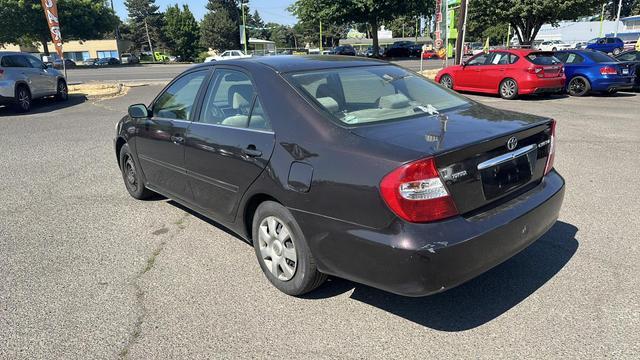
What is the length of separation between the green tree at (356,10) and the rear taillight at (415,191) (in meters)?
37.2

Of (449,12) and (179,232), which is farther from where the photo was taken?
(449,12)

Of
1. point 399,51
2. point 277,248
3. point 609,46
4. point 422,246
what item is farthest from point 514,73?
point 399,51

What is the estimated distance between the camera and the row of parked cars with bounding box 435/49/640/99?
13.6 metres

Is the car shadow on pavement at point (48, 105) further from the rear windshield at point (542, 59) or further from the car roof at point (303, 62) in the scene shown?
the rear windshield at point (542, 59)

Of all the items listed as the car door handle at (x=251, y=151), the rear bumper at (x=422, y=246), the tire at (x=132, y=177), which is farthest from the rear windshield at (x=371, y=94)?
the tire at (x=132, y=177)

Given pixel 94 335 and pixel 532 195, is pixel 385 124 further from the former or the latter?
pixel 94 335

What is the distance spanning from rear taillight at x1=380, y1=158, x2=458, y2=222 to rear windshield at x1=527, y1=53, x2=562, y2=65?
42.3 feet

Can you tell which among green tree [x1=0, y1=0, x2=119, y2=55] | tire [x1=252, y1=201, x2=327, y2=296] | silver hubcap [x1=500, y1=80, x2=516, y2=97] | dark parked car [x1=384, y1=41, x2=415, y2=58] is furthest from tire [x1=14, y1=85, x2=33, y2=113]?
dark parked car [x1=384, y1=41, x2=415, y2=58]

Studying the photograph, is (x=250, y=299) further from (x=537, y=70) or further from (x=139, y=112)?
(x=537, y=70)

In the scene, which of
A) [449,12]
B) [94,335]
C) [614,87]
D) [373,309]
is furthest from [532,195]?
[449,12]

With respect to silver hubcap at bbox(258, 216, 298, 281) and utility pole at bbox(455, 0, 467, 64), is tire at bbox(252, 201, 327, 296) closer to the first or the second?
silver hubcap at bbox(258, 216, 298, 281)

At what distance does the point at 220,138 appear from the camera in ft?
11.8

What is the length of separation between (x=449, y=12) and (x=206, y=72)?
59.4 ft

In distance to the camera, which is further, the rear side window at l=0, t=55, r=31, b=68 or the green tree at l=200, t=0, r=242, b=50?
the green tree at l=200, t=0, r=242, b=50
